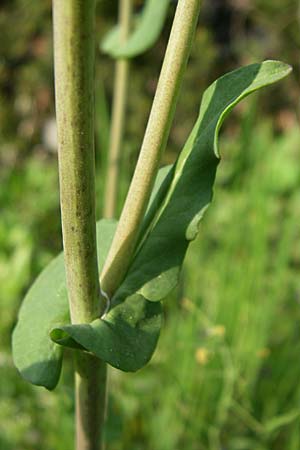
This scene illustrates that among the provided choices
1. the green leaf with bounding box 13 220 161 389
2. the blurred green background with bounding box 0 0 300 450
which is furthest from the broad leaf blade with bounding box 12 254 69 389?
the blurred green background with bounding box 0 0 300 450

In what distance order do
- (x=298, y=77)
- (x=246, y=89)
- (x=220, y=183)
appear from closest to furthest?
(x=246, y=89)
(x=220, y=183)
(x=298, y=77)

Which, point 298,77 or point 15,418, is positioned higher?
point 298,77

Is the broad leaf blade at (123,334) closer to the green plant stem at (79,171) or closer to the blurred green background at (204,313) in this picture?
the green plant stem at (79,171)

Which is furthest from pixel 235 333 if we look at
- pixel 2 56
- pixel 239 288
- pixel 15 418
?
pixel 2 56

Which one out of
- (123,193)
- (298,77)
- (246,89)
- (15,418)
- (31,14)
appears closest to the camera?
(246,89)

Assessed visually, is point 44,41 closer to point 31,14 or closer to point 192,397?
point 31,14

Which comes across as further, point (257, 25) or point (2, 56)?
point (257, 25)

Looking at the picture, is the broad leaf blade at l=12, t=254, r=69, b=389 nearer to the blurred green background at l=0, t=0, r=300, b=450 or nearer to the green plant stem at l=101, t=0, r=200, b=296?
the green plant stem at l=101, t=0, r=200, b=296

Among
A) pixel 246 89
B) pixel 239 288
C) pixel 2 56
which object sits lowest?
pixel 239 288
